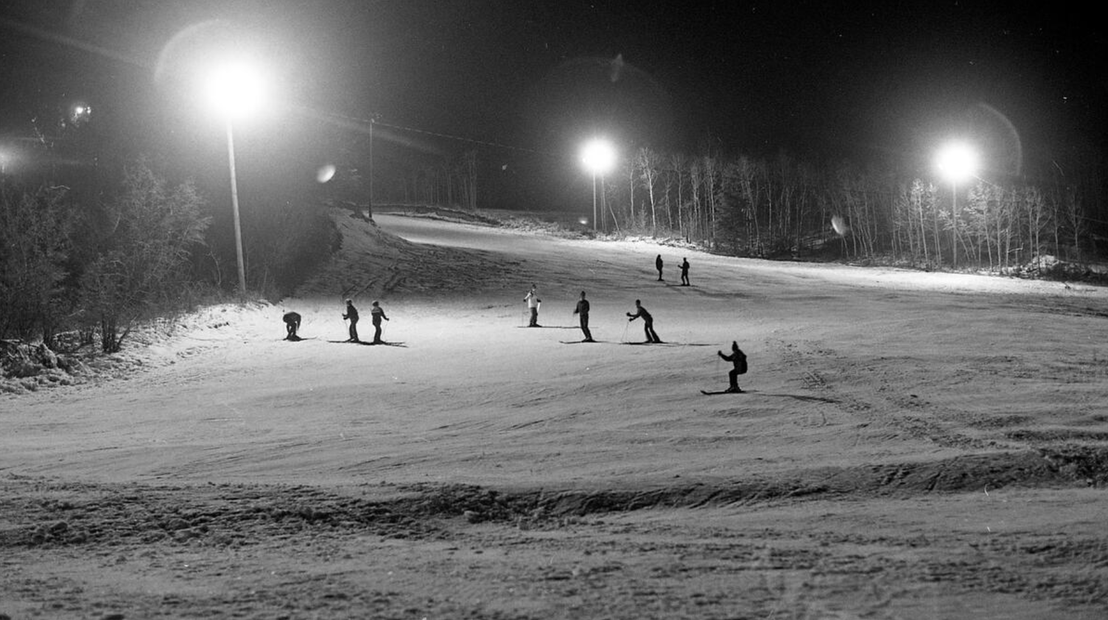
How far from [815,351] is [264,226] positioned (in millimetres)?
28460

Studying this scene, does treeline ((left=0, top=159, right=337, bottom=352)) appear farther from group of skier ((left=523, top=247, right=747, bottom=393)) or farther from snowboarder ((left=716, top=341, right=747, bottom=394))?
snowboarder ((left=716, top=341, right=747, bottom=394))

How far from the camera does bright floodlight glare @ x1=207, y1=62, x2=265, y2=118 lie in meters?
27.1

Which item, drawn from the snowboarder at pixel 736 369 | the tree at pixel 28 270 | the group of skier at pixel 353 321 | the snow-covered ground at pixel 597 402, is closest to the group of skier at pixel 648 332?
the snowboarder at pixel 736 369

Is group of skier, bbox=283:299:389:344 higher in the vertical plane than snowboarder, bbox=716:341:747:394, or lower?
higher

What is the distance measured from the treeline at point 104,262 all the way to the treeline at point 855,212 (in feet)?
151

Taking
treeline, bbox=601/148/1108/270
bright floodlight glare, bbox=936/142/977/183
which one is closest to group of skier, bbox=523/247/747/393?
bright floodlight glare, bbox=936/142/977/183

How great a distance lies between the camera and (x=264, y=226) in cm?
4075

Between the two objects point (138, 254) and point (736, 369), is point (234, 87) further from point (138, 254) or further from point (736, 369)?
→ point (736, 369)

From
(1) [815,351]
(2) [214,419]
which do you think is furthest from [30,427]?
(1) [815,351]

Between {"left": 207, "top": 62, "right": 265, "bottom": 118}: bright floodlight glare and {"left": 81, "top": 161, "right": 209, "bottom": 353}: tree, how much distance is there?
3176 mm

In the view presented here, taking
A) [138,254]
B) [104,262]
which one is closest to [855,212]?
[138,254]

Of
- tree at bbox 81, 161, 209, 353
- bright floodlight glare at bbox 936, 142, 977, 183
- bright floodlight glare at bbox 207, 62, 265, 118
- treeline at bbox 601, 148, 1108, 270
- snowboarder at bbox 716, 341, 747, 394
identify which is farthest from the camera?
treeline at bbox 601, 148, 1108, 270

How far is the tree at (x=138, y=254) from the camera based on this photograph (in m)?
22.7

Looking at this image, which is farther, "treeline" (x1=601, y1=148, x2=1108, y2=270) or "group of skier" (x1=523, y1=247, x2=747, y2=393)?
"treeline" (x1=601, y1=148, x2=1108, y2=270)
